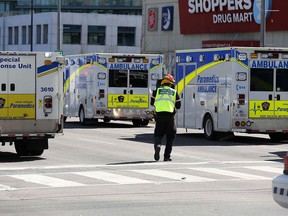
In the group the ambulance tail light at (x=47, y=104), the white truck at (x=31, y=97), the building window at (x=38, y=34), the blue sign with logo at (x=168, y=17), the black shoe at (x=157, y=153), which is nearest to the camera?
the black shoe at (x=157, y=153)

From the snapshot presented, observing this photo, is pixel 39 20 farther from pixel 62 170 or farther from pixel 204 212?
pixel 204 212

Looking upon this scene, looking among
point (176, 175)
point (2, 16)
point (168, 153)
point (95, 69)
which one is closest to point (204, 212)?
point (176, 175)

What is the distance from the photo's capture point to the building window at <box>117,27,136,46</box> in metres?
96.2

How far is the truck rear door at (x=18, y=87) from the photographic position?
2005 centimetres

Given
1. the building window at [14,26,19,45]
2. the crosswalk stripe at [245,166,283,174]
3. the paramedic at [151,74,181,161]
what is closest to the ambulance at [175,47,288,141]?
the paramedic at [151,74,181,161]

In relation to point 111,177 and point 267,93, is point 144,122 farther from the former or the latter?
point 111,177

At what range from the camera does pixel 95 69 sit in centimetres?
3441

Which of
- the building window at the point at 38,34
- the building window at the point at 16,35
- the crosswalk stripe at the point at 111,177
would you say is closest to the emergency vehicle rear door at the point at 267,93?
the crosswalk stripe at the point at 111,177

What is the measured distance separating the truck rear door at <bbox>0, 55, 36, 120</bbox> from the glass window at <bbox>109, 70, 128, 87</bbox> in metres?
14.0

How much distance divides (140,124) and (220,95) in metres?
9.94

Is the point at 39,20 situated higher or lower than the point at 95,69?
higher

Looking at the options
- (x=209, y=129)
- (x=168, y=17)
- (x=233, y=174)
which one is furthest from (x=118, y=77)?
(x=168, y=17)

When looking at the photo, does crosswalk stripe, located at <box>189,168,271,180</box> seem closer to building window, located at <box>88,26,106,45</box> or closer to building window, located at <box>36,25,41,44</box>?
building window, located at <box>36,25,41,44</box>

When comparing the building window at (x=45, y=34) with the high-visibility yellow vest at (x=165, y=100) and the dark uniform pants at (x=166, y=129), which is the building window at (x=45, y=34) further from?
the dark uniform pants at (x=166, y=129)
